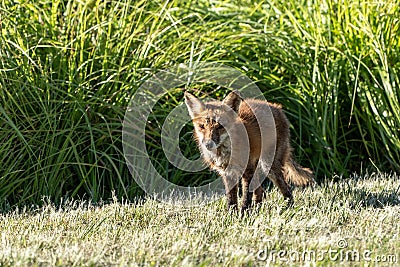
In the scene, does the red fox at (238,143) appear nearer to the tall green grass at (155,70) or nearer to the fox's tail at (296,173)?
the fox's tail at (296,173)

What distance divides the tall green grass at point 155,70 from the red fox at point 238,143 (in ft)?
3.75

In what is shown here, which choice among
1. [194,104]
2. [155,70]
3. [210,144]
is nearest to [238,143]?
[210,144]

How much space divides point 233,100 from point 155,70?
5.31 feet

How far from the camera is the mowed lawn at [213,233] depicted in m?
3.30

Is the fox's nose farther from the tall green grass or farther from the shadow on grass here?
the tall green grass

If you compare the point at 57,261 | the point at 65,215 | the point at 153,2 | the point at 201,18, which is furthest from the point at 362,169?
the point at 57,261

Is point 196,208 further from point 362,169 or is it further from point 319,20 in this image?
point 319,20

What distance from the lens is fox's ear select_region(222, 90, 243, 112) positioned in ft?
14.5

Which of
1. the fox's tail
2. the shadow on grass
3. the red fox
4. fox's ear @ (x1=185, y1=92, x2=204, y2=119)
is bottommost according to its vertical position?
the shadow on grass

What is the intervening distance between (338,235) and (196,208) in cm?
123

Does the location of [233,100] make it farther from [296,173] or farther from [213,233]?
[296,173]

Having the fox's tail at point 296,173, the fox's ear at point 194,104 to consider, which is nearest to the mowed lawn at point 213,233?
the fox's tail at point 296,173

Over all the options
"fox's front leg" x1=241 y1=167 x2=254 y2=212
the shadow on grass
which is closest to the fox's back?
"fox's front leg" x1=241 y1=167 x2=254 y2=212

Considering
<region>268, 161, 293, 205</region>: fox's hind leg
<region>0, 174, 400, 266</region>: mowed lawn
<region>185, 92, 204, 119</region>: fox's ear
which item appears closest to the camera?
<region>0, 174, 400, 266</region>: mowed lawn
